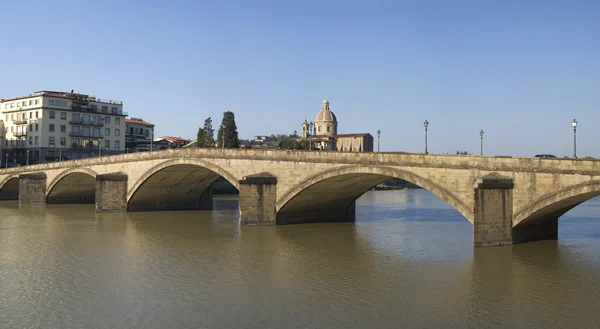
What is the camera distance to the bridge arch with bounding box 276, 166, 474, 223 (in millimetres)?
29766

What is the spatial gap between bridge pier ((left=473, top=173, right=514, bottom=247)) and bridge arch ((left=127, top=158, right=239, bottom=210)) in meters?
23.0

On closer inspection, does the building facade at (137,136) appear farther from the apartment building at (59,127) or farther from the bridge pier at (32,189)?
the bridge pier at (32,189)

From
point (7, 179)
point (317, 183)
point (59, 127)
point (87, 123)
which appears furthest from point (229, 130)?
point (317, 183)

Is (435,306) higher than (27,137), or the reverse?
(27,137)

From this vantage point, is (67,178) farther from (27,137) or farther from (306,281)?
(306,281)

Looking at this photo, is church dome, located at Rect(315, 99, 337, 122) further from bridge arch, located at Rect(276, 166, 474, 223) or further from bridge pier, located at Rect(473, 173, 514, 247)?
bridge pier, located at Rect(473, 173, 514, 247)

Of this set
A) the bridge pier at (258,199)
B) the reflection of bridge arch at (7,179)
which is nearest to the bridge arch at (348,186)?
the bridge pier at (258,199)

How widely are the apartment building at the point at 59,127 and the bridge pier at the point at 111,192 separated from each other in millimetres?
36961

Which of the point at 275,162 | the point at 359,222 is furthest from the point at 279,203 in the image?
the point at 359,222

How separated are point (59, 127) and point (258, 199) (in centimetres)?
5851

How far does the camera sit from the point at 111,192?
163 ft

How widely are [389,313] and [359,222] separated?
81.8 ft

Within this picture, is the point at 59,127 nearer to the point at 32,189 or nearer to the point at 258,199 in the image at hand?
the point at 32,189

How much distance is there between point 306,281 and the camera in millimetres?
22094
